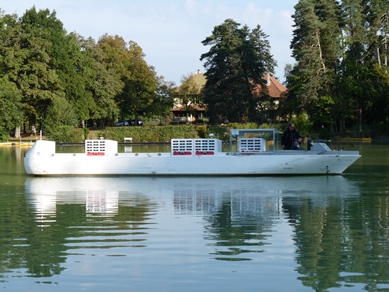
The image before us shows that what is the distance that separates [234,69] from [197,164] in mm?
52098

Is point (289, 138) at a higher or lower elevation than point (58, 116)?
lower

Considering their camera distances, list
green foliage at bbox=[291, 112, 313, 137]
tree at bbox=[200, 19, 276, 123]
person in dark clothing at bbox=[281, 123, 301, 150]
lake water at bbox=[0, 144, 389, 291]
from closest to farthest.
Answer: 1. lake water at bbox=[0, 144, 389, 291]
2. person in dark clothing at bbox=[281, 123, 301, 150]
3. green foliage at bbox=[291, 112, 313, 137]
4. tree at bbox=[200, 19, 276, 123]

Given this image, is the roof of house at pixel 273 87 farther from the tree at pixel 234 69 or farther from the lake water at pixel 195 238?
the lake water at pixel 195 238

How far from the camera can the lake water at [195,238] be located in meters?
10.4

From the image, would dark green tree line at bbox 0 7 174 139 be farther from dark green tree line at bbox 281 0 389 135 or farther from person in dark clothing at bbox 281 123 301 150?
person in dark clothing at bbox 281 123 301 150

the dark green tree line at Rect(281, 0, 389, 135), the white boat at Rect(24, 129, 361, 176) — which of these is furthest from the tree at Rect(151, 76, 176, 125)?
the white boat at Rect(24, 129, 361, 176)

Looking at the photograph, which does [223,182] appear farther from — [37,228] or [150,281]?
[150,281]

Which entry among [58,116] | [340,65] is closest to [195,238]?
[58,116]

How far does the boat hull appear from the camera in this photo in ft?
91.9

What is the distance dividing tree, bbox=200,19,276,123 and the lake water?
54399 mm

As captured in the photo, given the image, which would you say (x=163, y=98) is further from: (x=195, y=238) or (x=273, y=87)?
(x=195, y=238)

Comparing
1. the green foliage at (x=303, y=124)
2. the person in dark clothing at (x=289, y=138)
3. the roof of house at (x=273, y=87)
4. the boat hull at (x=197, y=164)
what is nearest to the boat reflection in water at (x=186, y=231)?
the boat hull at (x=197, y=164)

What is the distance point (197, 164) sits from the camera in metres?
28.1

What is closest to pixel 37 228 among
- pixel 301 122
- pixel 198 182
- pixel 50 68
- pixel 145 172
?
pixel 198 182
